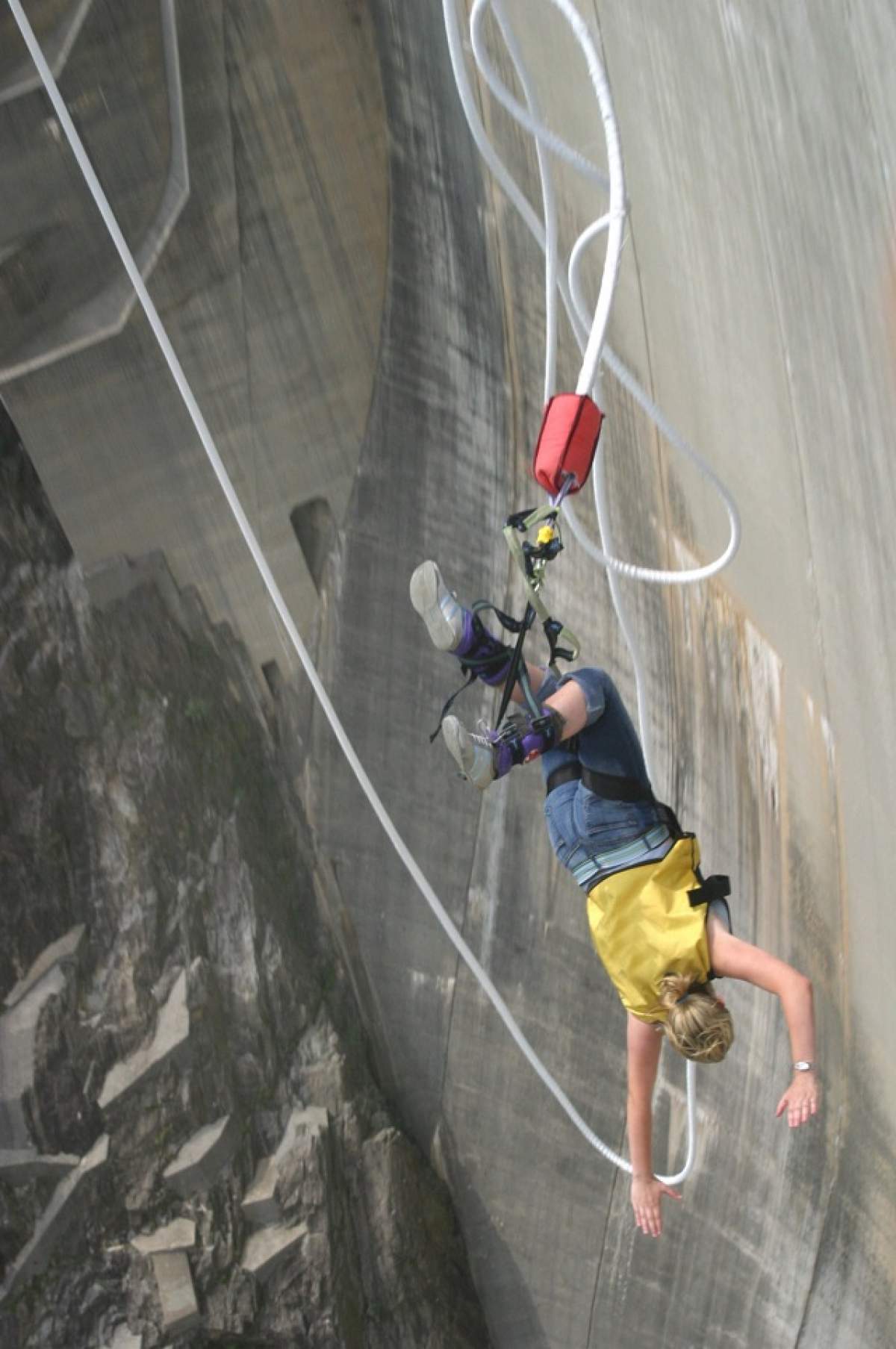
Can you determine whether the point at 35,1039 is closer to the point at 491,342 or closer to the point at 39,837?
the point at 39,837

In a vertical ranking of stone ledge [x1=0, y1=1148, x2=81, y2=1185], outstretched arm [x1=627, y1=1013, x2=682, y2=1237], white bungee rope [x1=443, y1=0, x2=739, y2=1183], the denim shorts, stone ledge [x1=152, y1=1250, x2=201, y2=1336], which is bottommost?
stone ledge [x1=152, y1=1250, x2=201, y2=1336]

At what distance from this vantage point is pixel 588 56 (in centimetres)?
273

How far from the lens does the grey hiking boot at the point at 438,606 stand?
9.93 feet

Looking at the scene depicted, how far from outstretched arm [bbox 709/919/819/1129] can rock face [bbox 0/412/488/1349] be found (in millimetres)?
3320

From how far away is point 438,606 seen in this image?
9.98ft

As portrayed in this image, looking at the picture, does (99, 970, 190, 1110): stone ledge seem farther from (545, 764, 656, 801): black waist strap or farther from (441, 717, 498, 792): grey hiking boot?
(441, 717, 498, 792): grey hiking boot

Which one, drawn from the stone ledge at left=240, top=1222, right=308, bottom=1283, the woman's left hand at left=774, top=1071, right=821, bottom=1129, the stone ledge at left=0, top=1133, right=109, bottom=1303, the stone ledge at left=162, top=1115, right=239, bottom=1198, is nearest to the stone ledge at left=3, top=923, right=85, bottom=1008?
the stone ledge at left=0, top=1133, right=109, bottom=1303

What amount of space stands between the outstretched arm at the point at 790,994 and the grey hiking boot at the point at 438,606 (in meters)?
0.97

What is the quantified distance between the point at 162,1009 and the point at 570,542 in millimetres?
2714

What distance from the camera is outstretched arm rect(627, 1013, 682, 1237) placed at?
11.5ft

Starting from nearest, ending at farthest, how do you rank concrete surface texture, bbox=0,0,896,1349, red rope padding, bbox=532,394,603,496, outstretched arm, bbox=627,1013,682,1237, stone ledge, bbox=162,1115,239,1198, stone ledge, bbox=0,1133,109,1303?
red rope padding, bbox=532,394,603,496
outstretched arm, bbox=627,1013,682,1237
concrete surface texture, bbox=0,0,896,1349
stone ledge, bbox=0,1133,109,1303
stone ledge, bbox=162,1115,239,1198

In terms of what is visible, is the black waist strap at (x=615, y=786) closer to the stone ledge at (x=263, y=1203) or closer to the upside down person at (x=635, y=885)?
the upside down person at (x=635, y=885)

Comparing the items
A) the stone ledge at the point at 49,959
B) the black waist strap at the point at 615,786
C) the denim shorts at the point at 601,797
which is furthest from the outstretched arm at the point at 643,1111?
the stone ledge at the point at 49,959

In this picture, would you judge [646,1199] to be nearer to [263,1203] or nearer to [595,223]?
[595,223]
